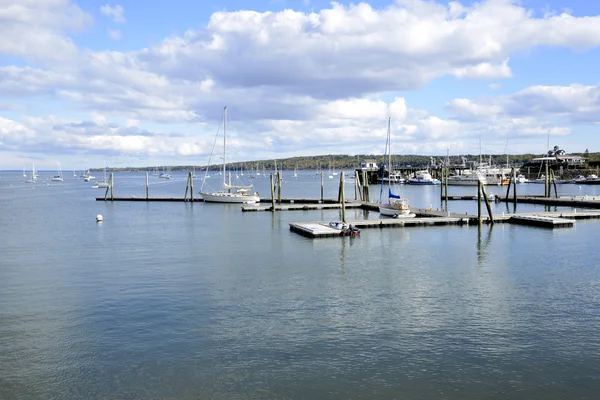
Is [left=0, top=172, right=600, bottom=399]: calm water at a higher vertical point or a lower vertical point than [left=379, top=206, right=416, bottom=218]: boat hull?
lower

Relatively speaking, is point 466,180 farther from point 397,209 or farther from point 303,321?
point 303,321

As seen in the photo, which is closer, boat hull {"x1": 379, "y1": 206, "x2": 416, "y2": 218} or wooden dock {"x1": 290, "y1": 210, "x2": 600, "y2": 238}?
wooden dock {"x1": 290, "y1": 210, "x2": 600, "y2": 238}

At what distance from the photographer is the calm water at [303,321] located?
66.8 ft

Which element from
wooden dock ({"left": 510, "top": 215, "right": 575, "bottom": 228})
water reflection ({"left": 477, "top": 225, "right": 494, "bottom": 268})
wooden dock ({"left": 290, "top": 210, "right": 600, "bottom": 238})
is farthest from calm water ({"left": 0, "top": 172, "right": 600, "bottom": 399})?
wooden dock ({"left": 510, "top": 215, "right": 575, "bottom": 228})

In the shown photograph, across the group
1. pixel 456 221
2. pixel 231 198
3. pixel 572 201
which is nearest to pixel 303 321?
pixel 456 221

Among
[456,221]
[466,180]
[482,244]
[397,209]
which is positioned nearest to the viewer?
[482,244]

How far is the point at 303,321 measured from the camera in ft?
88.7

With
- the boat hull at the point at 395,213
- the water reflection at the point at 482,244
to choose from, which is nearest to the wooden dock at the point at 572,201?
the water reflection at the point at 482,244

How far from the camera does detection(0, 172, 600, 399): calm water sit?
2036cm

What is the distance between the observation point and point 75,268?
4222 cm

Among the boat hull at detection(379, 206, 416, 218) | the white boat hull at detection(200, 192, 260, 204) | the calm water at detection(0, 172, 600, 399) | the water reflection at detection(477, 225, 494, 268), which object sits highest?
the white boat hull at detection(200, 192, 260, 204)

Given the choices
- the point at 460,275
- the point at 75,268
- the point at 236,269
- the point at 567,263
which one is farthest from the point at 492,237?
the point at 75,268

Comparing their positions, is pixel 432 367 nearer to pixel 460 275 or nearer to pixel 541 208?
pixel 460 275

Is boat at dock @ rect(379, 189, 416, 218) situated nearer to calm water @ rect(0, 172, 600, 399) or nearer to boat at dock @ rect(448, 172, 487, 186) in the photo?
calm water @ rect(0, 172, 600, 399)
